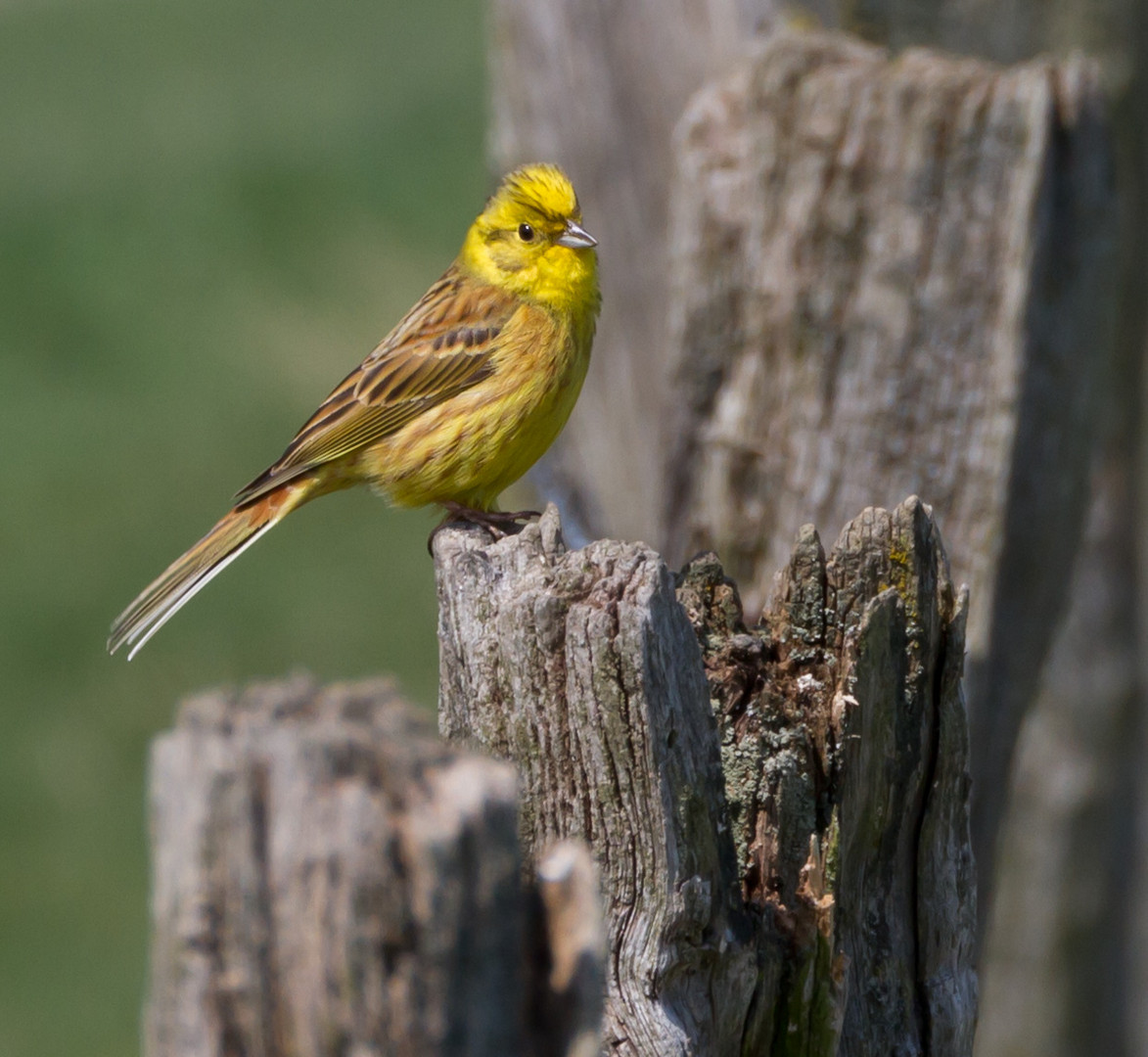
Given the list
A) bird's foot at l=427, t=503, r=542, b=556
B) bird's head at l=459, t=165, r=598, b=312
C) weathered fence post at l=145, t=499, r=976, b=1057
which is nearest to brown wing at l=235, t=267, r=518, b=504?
bird's head at l=459, t=165, r=598, b=312

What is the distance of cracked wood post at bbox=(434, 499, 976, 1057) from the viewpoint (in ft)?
8.21

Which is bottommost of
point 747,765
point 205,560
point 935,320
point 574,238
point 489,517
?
point 747,765

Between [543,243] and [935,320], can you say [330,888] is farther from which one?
[543,243]

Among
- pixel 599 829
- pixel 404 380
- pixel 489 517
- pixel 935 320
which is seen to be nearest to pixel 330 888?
pixel 599 829

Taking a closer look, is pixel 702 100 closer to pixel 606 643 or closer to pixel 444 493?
pixel 444 493

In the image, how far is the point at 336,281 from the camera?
44.3 ft

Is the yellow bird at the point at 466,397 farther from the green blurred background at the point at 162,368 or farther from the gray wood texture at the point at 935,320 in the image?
the green blurred background at the point at 162,368

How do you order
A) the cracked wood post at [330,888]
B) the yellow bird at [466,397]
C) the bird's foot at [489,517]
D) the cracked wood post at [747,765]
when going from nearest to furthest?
the cracked wood post at [330,888], the cracked wood post at [747,765], the bird's foot at [489,517], the yellow bird at [466,397]

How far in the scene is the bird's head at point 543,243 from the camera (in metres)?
5.09

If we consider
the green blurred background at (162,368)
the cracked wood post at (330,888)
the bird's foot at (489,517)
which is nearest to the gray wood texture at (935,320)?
the bird's foot at (489,517)

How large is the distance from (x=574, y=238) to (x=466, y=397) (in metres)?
0.67

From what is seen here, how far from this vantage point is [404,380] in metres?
5.18

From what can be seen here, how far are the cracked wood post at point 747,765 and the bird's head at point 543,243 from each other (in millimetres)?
2312

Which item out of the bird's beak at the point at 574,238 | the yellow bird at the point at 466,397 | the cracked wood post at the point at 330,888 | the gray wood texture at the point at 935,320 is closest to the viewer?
the cracked wood post at the point at 330,888
